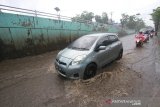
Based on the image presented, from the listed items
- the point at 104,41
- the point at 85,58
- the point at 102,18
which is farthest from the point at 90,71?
the point at 102,18

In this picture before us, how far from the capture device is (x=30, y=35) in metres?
11.4

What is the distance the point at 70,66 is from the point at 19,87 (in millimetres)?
1952

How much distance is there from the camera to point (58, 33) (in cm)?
1459

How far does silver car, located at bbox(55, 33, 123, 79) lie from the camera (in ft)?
17.1

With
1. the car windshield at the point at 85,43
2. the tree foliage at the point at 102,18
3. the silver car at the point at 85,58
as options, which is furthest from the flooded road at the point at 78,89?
the tree foliage at the point at 102,18

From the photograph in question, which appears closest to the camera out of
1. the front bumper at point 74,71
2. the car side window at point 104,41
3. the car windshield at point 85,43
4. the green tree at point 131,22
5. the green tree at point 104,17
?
the front bumper at point 74,71

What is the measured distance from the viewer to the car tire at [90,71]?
5379 millimetres

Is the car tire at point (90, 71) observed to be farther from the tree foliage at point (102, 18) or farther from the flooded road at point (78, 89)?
the tree foliage at point (102, 18)

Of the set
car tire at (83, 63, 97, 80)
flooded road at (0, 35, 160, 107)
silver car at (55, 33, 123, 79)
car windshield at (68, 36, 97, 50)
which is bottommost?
flooded road at (0, 35, 160, 107)

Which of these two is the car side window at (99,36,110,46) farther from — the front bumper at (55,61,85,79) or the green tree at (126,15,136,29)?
the green tree at (126,15,136,29)

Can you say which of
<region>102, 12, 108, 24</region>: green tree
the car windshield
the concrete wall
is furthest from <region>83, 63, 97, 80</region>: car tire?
<region>102, 12, 108, 24</region>: green tree

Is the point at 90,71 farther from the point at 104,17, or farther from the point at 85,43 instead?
the point at 104,17

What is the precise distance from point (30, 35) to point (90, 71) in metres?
7.47

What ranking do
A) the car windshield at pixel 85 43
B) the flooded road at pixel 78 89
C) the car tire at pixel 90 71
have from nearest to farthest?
1. the flooded road at pixel 78 89
2. the car tire at pixel 90 71
3. the car windshield at pixel 85 43
